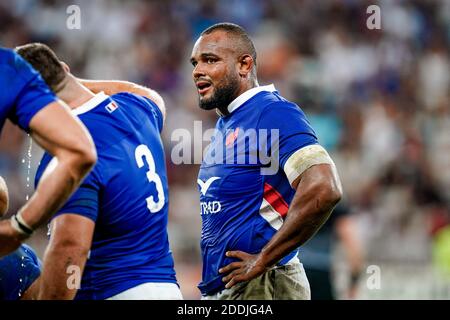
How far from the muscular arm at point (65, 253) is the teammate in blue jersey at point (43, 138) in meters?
0.35

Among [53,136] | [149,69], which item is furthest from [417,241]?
[53,136]

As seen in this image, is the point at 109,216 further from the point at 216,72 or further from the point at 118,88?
the point at 216,72

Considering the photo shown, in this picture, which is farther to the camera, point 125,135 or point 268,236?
point 268,236

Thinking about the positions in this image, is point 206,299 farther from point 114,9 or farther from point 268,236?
point 114,9

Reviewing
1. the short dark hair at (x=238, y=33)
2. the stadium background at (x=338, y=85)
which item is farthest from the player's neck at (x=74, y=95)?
the stadium background at (x=338, y=85)

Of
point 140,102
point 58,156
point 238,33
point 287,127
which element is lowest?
point 58,156

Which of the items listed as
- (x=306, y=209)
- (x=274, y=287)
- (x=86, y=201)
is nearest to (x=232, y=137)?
(x=306, y=209)

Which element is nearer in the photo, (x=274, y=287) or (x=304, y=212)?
(x=304, y=212)

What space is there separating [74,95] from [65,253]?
86 cm

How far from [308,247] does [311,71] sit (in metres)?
4.37

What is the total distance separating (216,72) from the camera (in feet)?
17.5

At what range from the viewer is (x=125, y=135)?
14.6ft

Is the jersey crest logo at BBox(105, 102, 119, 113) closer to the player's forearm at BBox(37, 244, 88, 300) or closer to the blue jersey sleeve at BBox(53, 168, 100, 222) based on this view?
the blue jersey sleeve at BBox(53, 168, 100, 222)

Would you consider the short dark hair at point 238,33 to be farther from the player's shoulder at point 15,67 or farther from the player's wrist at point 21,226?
the player's wrist at point 21,226
